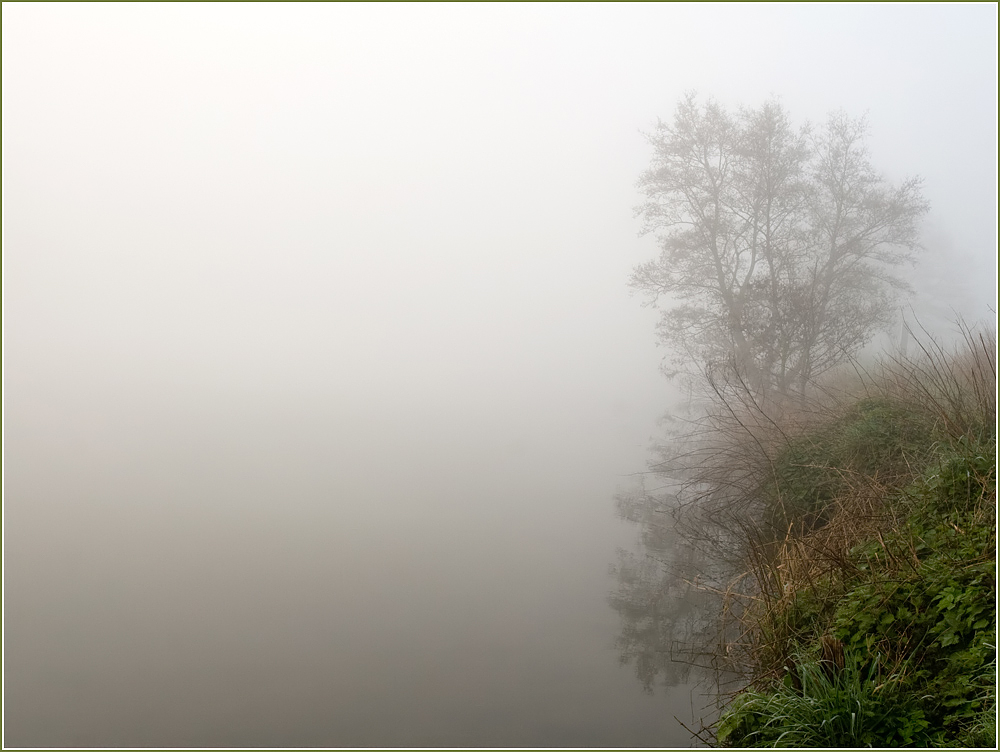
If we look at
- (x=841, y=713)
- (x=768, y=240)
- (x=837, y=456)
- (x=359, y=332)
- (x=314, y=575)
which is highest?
(x=359, y=332)

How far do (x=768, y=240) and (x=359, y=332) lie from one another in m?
4.42

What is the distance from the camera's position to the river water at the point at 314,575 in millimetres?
3670

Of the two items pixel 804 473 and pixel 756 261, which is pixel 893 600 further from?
pixel 756 261

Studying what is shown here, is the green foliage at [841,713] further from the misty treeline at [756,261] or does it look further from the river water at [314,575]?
the misty treeline at [756,261]

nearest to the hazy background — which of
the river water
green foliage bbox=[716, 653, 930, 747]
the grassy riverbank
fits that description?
the river water

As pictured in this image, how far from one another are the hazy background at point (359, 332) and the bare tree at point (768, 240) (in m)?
0.25

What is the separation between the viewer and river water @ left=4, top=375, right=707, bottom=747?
3.67m

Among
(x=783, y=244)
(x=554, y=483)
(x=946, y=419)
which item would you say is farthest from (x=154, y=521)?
(x=783, y=244)

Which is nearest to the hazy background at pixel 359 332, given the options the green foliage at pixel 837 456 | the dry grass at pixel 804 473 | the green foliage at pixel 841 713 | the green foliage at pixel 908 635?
the dry grass at pixel 804 473

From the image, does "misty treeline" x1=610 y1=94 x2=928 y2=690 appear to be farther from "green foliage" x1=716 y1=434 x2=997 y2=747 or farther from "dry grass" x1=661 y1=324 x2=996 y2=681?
"green foliage" x1=716 y1=434 x2=997 y2=747

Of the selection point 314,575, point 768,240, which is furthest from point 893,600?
point 768,240

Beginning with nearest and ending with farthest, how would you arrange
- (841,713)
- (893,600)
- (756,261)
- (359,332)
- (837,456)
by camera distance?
(841,713)
(893,600)
(837,456)
(756,261)
(359,332)

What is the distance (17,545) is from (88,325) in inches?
117

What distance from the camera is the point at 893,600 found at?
196 centimetres
